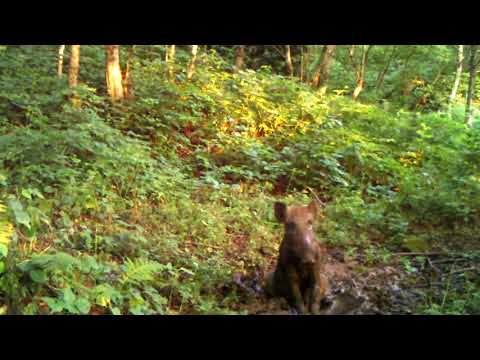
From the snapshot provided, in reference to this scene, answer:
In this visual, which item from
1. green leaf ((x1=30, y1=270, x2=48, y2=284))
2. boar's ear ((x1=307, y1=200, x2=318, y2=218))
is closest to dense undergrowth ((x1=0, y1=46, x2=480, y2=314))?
green leaf ((x1=30, y1=270, x2=48, y2=284))

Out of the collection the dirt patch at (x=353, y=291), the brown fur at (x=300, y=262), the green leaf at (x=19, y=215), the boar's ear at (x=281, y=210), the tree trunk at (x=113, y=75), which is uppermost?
the tree trunk at (x=113, y=75)

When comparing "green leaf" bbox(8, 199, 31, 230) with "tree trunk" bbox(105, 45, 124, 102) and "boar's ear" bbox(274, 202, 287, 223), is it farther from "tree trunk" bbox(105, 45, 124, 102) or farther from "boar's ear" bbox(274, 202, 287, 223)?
"tree trunk" bbox(105, 45, 124, 102)

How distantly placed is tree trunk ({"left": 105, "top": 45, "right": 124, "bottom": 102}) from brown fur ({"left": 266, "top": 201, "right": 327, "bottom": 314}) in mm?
6301

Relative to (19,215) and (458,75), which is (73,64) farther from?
(458,75)

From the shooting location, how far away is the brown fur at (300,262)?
4629 mm

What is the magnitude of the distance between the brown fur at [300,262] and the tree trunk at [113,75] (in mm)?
6301

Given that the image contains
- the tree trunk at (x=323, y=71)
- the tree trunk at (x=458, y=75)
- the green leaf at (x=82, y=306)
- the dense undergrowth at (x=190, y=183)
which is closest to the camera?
the green leaf at (x=82, y=306)

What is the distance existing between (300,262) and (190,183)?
140 inches

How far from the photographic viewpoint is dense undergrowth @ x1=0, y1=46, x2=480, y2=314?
13.7 feet

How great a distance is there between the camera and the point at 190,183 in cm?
784

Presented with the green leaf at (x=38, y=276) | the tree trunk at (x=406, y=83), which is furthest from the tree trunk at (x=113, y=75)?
the tree trunk at (x=406, y=83)

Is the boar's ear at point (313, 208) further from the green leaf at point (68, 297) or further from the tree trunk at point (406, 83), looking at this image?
the tree trunk at point (406, 83)
